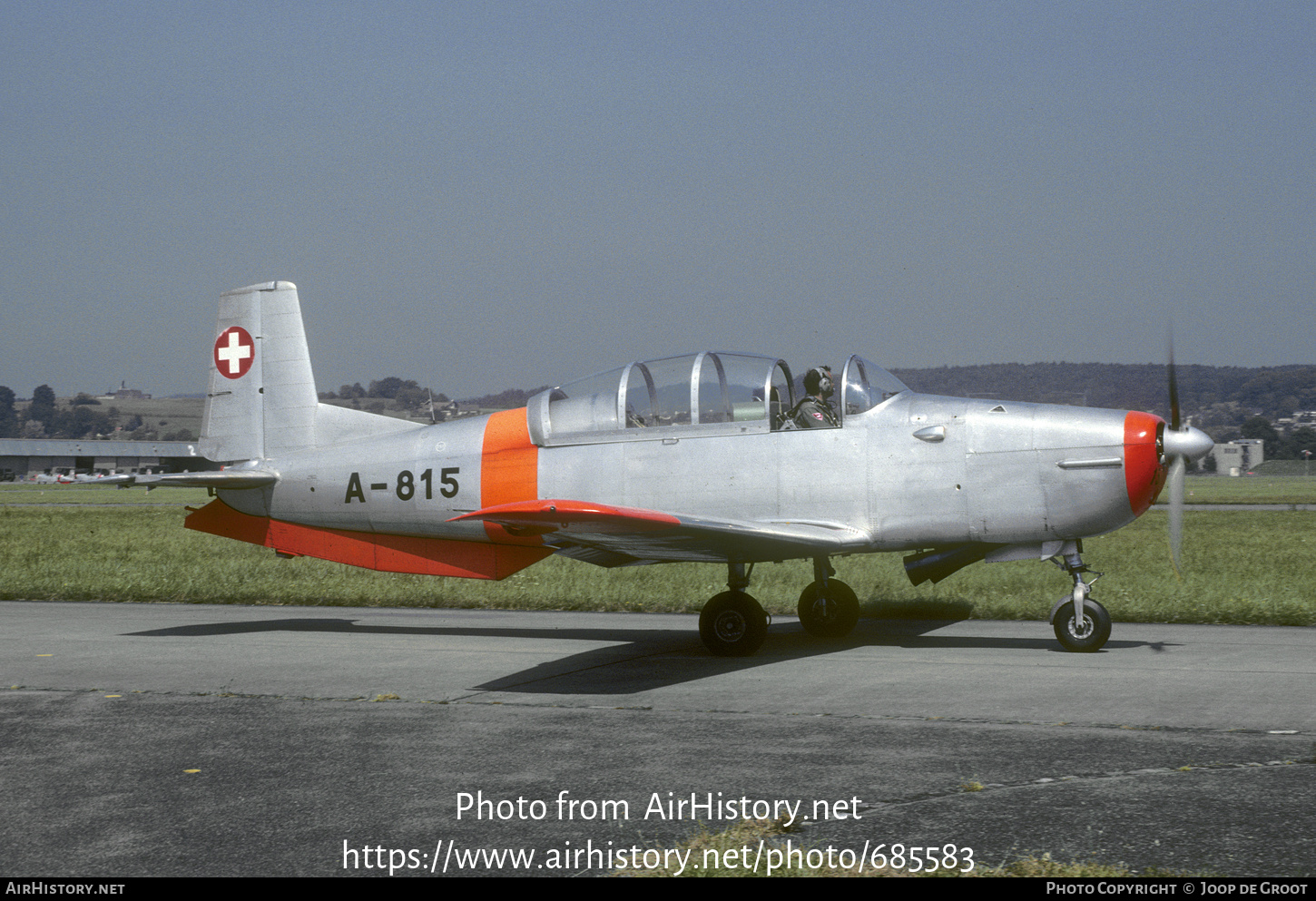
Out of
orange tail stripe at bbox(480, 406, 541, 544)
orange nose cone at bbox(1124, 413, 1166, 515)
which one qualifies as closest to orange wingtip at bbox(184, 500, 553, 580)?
orange tail stripe at bbox(480, 406, 541, 544)

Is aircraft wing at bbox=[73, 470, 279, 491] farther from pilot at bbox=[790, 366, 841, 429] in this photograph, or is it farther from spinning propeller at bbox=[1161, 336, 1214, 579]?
spinning propeller at bbox=[1161, 336, 1214, 579]

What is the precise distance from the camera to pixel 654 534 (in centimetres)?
825

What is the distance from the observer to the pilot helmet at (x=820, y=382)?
998cm

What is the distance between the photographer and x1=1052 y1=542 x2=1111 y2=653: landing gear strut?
9.24 m

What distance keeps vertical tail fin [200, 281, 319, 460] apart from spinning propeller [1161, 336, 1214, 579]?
8.21 metres

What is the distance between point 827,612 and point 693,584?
13.5 feet

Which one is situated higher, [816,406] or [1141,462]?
[816,406]

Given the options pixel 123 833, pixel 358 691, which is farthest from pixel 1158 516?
pixel 123 833

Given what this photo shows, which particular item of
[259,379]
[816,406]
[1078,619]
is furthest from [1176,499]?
[259,379]

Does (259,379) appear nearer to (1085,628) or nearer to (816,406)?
(816,406)

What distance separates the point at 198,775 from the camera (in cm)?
562

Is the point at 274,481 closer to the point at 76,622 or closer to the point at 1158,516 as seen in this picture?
the point at 76,622

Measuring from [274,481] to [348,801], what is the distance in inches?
281

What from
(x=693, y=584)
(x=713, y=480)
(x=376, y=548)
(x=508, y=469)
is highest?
(x=508, y=469)
